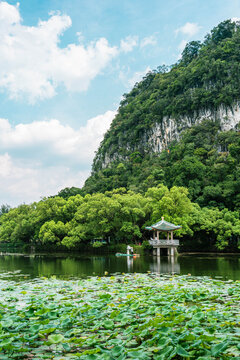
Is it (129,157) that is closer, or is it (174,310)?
(174,310)

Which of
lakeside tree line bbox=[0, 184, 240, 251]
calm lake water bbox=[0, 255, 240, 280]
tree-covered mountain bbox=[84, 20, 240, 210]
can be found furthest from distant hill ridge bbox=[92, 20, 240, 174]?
calm lake water bbox=[0, 255, 240, 280]

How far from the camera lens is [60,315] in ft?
16.5

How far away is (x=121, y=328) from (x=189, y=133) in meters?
48.2

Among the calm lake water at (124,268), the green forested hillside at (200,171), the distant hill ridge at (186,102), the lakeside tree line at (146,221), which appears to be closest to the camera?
the calm lake water at (124,268)

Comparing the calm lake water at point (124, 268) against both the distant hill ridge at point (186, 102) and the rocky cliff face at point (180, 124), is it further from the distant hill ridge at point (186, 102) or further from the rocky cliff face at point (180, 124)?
the distant hill ridge at point (186, 102)

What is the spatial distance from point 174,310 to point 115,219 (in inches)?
892

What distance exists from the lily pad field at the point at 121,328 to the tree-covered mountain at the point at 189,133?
2601 centimetres

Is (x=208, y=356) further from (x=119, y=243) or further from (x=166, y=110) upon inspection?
(x=166, y=110)

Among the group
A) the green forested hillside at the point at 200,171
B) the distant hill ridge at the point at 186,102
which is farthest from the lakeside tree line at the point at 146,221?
the distant hill ridge at the point at 186,102

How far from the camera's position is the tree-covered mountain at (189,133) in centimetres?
3459

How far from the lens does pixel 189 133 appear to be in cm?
5022

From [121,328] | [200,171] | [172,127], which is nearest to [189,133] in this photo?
[172,127]

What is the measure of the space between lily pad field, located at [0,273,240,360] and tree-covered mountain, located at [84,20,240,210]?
85.3 feet

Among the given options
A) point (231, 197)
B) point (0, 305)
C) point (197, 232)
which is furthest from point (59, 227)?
point (0, 305)
